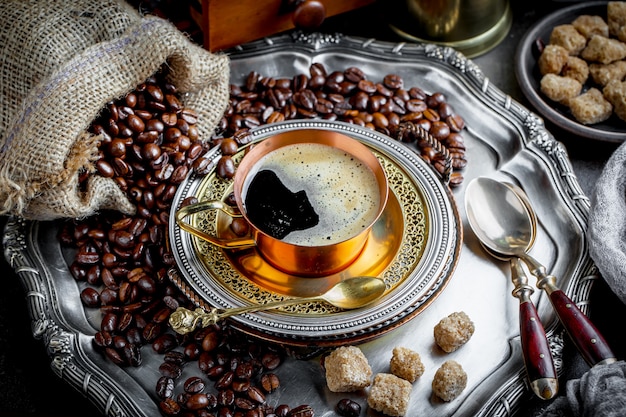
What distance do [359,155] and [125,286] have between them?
611mm

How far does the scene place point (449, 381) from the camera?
4.79 ft

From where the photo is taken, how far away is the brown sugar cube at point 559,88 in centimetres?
204

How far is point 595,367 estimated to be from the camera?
1.39 m

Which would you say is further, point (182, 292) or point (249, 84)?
Result: point (249, 84)

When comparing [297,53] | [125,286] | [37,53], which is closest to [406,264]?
[125,286]

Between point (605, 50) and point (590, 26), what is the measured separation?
13cm

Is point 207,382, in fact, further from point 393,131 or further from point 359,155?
point 393,131

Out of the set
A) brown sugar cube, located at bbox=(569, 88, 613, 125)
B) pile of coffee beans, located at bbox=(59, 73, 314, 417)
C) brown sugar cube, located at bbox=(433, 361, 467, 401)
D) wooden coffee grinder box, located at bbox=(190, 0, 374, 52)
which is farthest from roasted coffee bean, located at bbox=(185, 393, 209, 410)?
brown sugar cube, located at bbox=(569, 88, 613, 125)

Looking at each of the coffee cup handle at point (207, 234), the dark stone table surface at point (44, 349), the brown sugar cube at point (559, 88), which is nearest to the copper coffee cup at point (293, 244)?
the coffee cup handle at point (207, 234)

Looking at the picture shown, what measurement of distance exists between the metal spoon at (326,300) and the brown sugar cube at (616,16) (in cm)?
124

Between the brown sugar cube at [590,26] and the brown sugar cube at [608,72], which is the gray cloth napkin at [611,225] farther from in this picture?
the brown sugar cube at [590,26]

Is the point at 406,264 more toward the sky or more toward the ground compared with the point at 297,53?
more toward the ground

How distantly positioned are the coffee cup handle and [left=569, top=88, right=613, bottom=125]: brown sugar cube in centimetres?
103

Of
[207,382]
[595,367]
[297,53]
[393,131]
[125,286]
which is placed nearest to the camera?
[595,367]
